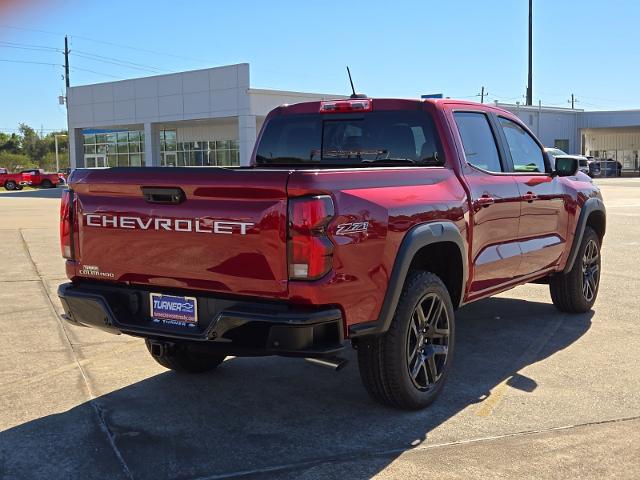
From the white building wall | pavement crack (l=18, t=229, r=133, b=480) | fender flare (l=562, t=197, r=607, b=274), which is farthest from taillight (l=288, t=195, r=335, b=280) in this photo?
the white building wall

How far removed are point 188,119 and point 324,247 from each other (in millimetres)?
40378

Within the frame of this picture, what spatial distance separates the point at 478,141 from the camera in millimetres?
5336

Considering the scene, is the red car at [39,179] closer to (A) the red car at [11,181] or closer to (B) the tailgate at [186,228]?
(A) the red car at [11,181]

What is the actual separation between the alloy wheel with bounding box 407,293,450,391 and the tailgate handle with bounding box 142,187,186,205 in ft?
5.02

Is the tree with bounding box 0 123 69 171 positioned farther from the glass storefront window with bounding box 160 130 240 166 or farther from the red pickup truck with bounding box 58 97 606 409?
the red pickup truck with bounding box 58 97 606 409

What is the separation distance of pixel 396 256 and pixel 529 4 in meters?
55.9

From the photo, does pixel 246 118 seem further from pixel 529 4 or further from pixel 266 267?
pixel 266 267

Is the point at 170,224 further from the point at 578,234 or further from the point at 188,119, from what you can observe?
the point at 188,119

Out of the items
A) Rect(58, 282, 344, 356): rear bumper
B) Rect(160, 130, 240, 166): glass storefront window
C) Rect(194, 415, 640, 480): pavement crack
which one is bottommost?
Rect(194, 415, 640, 480): pavement crack

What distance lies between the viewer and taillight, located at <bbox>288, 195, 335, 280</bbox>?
3467 mm

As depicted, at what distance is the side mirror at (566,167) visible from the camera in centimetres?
600

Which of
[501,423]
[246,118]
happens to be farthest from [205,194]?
[246,118]

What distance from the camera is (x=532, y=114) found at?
5381cm

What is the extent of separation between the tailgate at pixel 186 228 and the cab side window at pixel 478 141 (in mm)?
2032
